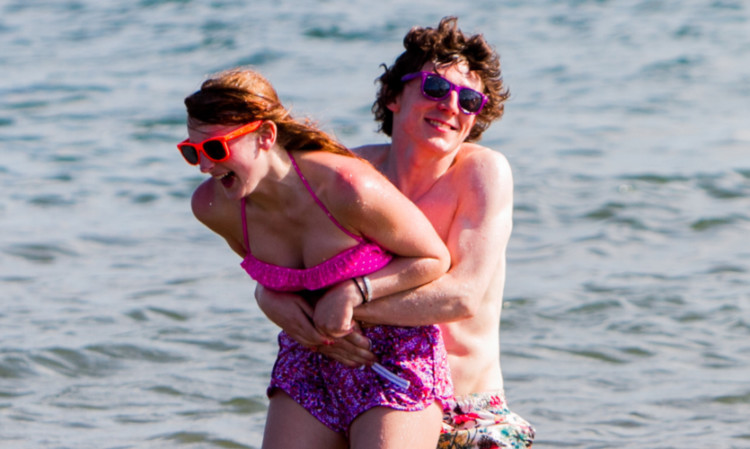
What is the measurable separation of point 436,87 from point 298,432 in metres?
1.27

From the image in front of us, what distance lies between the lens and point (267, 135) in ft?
12.3

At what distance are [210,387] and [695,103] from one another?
8.57 metres

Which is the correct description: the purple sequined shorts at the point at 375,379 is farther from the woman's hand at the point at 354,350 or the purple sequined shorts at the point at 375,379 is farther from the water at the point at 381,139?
the water at the point at 381,139

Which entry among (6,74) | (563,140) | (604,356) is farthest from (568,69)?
(604,356)

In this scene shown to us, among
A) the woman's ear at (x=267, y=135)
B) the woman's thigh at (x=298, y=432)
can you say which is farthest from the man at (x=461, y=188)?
the woman's ear at (x=267, y=135)

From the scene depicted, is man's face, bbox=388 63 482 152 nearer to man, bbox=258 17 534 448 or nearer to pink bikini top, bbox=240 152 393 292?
man, bbox=258 17 534 448

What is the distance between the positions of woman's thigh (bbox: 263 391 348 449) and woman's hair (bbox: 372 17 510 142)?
3.95ft

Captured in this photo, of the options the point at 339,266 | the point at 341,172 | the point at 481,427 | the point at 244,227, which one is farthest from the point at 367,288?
the point at 481,427

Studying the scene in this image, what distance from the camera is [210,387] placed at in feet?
23.0

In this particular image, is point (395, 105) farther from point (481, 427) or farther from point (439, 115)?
point (481, 427)

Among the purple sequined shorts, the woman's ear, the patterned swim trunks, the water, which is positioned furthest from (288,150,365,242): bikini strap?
the water

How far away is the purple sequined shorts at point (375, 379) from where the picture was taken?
3877 millimetres

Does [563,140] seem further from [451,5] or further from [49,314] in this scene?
[451,5]

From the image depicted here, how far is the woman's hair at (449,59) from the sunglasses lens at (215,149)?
95cm
